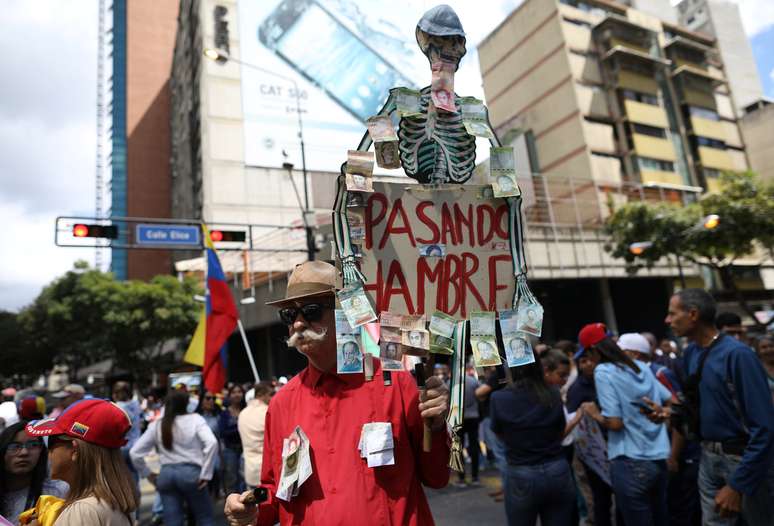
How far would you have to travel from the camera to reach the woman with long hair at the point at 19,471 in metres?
3.34

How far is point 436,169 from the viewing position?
2.30 meters

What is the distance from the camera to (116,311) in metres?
27.6

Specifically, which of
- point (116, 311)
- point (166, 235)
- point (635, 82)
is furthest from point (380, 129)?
point (635, 82)

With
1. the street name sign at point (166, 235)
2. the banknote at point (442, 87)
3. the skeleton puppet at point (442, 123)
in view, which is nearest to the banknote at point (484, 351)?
the skeleton puppet at point (442, 123)

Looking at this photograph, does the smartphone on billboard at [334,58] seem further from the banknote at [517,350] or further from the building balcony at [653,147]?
the banknote at [517,350]

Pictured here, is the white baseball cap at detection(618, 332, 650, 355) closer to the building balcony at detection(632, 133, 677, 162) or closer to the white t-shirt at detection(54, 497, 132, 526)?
the white t-shirt at detection(54, 497, 132, 526)

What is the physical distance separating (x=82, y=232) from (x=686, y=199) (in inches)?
1298

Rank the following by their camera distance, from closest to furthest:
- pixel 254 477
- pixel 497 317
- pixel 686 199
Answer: pixel 497 317, pixel 254 477, pixel 686 199

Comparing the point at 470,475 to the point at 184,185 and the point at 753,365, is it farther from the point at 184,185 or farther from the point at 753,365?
the point at 184,185

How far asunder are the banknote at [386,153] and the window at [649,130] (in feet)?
113

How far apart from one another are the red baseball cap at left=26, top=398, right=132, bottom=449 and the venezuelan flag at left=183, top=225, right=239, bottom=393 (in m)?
5.73

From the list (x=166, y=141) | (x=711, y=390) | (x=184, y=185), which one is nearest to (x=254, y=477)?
(x=711, y=390)

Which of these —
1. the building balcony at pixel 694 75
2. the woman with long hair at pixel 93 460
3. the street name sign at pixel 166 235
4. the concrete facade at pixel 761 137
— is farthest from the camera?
the concrete facade at pixel 761 137

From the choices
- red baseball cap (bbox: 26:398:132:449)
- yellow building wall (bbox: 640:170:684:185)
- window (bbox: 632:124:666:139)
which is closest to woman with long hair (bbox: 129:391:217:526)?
red baseball cap (bbox: 26:398:132:449)
